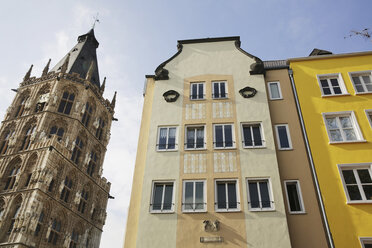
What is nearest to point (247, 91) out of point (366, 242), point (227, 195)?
point (227, 195)

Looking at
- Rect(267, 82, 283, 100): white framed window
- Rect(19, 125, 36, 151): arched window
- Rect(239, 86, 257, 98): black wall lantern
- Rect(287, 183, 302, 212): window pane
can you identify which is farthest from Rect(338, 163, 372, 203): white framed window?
Rect(19, 125, 36, 151): arched window

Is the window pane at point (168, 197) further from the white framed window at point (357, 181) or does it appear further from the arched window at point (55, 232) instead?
the arched window at point (55, 232)

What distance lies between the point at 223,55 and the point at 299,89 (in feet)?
19.1

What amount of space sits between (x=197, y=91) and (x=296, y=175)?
8.15 metres

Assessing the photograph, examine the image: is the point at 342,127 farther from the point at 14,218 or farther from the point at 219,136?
the point at 14,218

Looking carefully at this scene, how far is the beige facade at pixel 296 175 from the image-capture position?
1501 centimetres

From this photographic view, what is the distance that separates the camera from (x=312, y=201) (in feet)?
51.6

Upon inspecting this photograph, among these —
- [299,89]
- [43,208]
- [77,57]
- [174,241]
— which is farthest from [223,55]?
[77,57]

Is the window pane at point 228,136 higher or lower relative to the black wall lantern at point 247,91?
lower

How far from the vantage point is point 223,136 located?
1827cm

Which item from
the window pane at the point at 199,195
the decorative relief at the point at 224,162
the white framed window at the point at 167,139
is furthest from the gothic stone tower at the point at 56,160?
the decorative relief at the point at 224,162

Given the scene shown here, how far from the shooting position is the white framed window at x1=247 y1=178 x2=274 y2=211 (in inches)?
614

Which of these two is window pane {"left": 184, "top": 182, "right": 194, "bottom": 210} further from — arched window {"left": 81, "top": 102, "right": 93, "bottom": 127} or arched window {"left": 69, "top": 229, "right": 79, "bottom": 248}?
arched window {"left": 81, "top": 102, "right": 93, "bottom": 127}

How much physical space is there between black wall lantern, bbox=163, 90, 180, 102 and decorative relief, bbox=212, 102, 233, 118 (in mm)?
2537
